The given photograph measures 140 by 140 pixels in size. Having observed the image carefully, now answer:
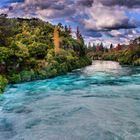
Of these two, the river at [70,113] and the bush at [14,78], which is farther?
the bush at [14,78]

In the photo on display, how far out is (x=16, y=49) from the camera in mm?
54875

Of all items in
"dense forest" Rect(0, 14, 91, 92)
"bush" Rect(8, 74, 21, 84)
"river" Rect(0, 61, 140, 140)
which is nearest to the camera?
"river" Rect(0, 61, 140, 140)

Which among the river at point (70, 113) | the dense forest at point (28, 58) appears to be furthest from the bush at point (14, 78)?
the river at point (70, 113)

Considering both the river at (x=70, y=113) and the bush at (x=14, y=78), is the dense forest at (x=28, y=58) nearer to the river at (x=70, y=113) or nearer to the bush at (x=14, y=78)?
the bush at (x=14, y=78)

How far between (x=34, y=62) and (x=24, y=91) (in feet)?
59.0

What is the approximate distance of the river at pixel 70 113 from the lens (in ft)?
71.1

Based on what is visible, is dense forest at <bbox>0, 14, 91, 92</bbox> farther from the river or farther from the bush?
the river

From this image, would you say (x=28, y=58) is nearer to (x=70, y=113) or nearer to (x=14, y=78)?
(x=14, y=78)

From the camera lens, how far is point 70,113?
27969 mm

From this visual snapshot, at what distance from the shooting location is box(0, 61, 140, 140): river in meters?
21.7

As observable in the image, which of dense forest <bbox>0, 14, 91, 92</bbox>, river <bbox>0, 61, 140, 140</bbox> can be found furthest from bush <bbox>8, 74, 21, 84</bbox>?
river <bbox>0, 61, 140, 140</bbox>

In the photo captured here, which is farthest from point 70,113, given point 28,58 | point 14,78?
point 28,58

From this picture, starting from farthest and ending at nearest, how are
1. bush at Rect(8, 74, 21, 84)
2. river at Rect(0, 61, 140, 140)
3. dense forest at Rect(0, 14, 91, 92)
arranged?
dense forest at Rect(0, 14, 91, 92)
bush at Rect(8, 74, 21, 84)
river at Rect(0, 61, 140, 140)

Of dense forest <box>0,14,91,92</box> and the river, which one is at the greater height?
dense forest <box>0,14,91,92</box>
